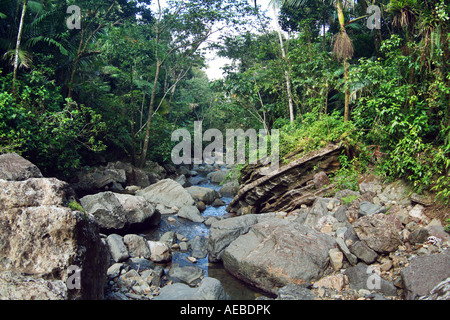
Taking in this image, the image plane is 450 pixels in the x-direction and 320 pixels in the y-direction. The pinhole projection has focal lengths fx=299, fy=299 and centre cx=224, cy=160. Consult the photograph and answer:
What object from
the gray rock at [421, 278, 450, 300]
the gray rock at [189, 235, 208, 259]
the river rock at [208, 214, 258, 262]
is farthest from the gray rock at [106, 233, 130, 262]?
the gray rock at [421, 278, 450, 300]

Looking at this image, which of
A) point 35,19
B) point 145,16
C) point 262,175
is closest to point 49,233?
point 262,175

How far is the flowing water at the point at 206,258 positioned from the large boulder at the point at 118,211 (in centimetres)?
56

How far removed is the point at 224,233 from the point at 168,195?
5.30m

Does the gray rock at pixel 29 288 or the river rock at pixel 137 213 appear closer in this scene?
the gray rock at pixel 29 288

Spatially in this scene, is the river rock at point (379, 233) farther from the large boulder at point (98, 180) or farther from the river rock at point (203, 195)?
the large boulder at point (98, 180)

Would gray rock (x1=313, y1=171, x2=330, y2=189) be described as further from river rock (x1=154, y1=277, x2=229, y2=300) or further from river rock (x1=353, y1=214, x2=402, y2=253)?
river rock (x1=154, y1=277, x2=229, y2=300)

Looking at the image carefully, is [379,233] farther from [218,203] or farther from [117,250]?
[218,203]

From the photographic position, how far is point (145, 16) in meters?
28.2

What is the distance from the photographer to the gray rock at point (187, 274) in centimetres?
668

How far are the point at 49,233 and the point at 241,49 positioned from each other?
54.9 feet

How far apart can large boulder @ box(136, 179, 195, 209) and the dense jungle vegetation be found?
9.29 ft

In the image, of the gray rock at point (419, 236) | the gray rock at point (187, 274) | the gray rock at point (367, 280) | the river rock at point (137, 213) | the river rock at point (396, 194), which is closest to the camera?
the gray rock at point (367, 280)

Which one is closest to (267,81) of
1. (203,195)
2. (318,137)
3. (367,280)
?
(318,137)

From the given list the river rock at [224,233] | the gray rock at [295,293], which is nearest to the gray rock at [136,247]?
the river rock at [224,233]
